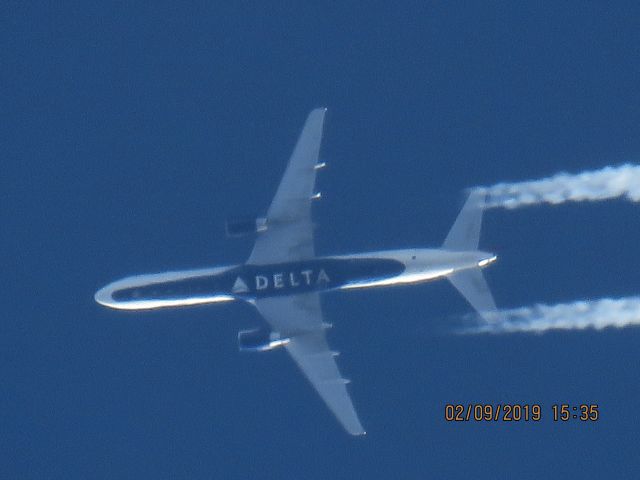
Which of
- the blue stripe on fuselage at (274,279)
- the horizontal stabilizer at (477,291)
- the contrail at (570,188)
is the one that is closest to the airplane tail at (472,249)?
the horizontal stabilizer at (477,291)

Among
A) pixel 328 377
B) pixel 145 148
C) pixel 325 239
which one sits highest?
pixel 145 148

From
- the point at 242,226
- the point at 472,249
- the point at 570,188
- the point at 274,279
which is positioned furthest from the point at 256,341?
the point at 570,188

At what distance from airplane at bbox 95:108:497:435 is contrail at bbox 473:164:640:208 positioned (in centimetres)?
306

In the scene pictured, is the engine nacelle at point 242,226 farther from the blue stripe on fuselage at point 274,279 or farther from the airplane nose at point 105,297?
the airplane nose at point 105,297

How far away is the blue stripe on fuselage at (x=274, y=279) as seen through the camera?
4419 cm

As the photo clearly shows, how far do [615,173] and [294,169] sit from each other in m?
13.2

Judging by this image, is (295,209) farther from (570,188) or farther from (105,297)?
(570,188)

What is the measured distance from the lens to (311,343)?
1778 inches

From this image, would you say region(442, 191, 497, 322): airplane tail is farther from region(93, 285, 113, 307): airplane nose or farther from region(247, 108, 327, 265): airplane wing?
region(93, 285, 113, 307): airplane nose

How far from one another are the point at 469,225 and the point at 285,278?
7.67 m

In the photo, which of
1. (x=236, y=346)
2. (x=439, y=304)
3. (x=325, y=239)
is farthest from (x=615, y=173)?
(x=236, y=346)

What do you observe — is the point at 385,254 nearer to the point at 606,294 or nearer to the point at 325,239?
the point at 325,239

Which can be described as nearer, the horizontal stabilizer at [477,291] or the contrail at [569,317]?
the horizontal stabilizer at [477,291]

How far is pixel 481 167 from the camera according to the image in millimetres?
47844
